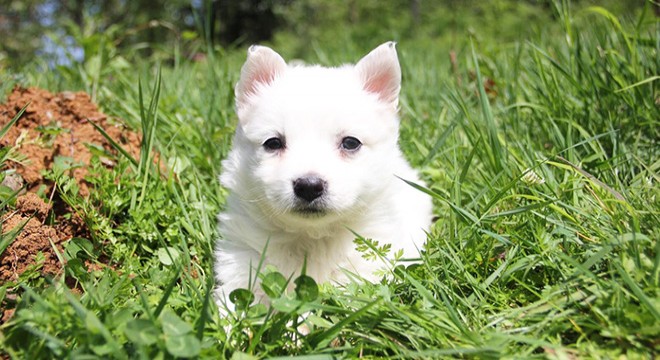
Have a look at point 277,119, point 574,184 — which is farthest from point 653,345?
point 277,119

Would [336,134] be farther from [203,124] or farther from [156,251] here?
[203,124]

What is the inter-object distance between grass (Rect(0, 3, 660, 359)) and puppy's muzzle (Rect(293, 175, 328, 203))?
0.37 meters

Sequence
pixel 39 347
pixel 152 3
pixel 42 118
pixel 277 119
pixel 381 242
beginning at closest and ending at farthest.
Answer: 1. pixel 39 347
2. pixel 277 119
3. pixel 381 242
4. pixel 42 118
5. pixel 152 3

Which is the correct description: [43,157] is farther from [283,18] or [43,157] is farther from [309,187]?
[283,18]

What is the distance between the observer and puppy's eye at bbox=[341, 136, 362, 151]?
262cm

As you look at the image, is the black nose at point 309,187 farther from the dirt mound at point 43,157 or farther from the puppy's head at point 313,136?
the dirt mound at point 43,157

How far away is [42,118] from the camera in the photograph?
138 inches

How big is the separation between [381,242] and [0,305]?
1.74 metres

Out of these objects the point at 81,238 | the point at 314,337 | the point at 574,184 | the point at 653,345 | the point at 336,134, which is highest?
the point at 336,134

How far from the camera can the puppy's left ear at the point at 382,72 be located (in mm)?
2801

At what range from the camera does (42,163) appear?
3.12m

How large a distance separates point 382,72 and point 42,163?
2007mm

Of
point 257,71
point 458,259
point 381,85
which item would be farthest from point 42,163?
point 458,259

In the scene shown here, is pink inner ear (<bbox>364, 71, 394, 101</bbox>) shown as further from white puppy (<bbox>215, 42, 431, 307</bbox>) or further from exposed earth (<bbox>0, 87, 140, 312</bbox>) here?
exposed earth (<bbox>0, 87, 140, 312</bbox>)
